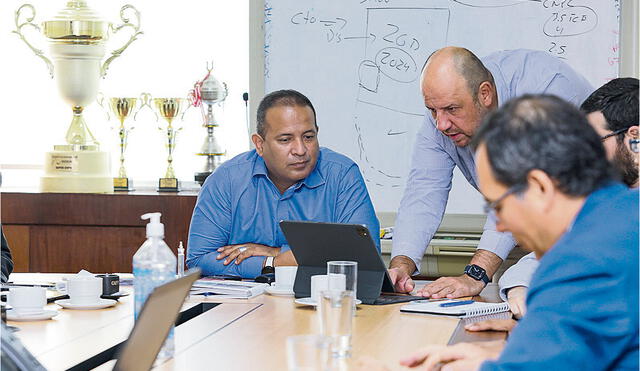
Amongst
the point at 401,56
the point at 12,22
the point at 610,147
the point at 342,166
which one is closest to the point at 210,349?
the point at 610,147

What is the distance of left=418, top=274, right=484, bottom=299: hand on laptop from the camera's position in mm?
2387

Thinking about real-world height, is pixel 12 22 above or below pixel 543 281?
above

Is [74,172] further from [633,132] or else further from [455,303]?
[633,132]

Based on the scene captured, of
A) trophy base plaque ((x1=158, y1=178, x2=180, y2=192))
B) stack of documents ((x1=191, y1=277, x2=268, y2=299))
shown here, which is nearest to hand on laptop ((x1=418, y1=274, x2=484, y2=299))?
stack of documents ((x1=191, y1=277, x2=268, y2=299))

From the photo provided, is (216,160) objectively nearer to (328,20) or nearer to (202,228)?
(328,20)

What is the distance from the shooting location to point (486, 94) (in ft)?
8.79

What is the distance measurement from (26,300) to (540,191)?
1337 millimetres

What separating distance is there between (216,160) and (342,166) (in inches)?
52.8

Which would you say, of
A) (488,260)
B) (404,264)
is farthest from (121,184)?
(488,260)

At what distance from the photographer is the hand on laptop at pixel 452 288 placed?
7.83 ft

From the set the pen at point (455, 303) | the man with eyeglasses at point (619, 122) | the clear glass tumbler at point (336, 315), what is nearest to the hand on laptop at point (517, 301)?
the man with eyeglasses at point (619, 122)

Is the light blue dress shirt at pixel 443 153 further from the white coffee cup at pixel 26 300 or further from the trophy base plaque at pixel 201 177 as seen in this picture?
the trophy base plaque at pixel 201 177

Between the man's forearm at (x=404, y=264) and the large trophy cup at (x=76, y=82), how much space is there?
1873 mm

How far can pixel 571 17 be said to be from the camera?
12.7 feet
